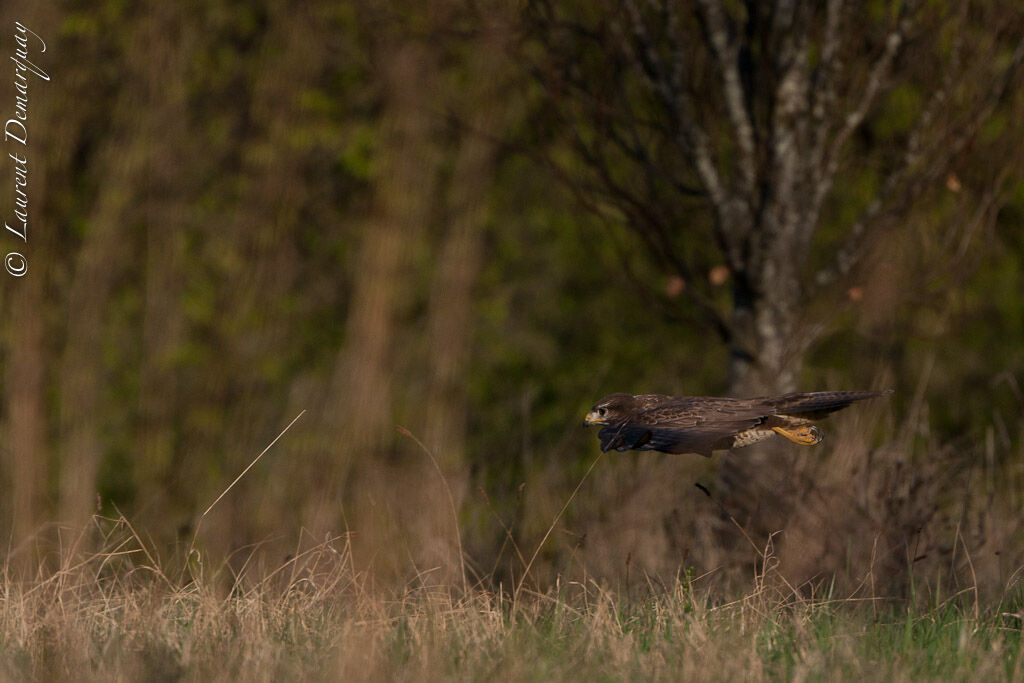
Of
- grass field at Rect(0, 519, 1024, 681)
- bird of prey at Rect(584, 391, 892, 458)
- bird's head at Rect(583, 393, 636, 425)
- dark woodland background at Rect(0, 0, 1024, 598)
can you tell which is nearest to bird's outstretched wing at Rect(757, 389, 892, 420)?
bird of prey at Rect(584, 391, 892, 458)

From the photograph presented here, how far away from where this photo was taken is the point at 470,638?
3154 mm

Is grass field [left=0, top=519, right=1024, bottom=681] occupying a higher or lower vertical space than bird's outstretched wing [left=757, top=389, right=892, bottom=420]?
lower

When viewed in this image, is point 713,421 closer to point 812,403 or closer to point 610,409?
point 812,403

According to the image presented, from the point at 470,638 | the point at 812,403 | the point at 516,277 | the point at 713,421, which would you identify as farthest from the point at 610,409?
the point at 516,277

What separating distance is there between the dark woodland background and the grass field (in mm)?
706

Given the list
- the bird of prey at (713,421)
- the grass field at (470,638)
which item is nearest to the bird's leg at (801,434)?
the bird of prey at (713,421)

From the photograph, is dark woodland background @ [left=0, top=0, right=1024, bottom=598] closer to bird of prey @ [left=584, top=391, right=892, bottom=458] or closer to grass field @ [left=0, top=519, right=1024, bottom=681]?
grass field @ [left=0, top=519, right=1024, bottom=681]

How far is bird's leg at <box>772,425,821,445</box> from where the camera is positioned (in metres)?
2.60

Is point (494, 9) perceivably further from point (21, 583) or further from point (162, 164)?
point (162, 164)

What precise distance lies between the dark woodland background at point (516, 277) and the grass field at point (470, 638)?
71cm

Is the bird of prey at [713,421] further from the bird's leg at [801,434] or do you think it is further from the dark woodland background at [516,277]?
Result: the dark woodland background at [516,277]

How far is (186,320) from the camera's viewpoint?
29.1 feet

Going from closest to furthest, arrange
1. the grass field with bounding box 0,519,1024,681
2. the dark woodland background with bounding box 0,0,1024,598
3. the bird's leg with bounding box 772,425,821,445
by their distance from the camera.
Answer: the bird's leg with bounding box 772,425,821,445 < the grass field with bounding box 0,519,1024,681 < the dark woodland background with bounding box 0,0,1024,598

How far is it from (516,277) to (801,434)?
6.10 m
